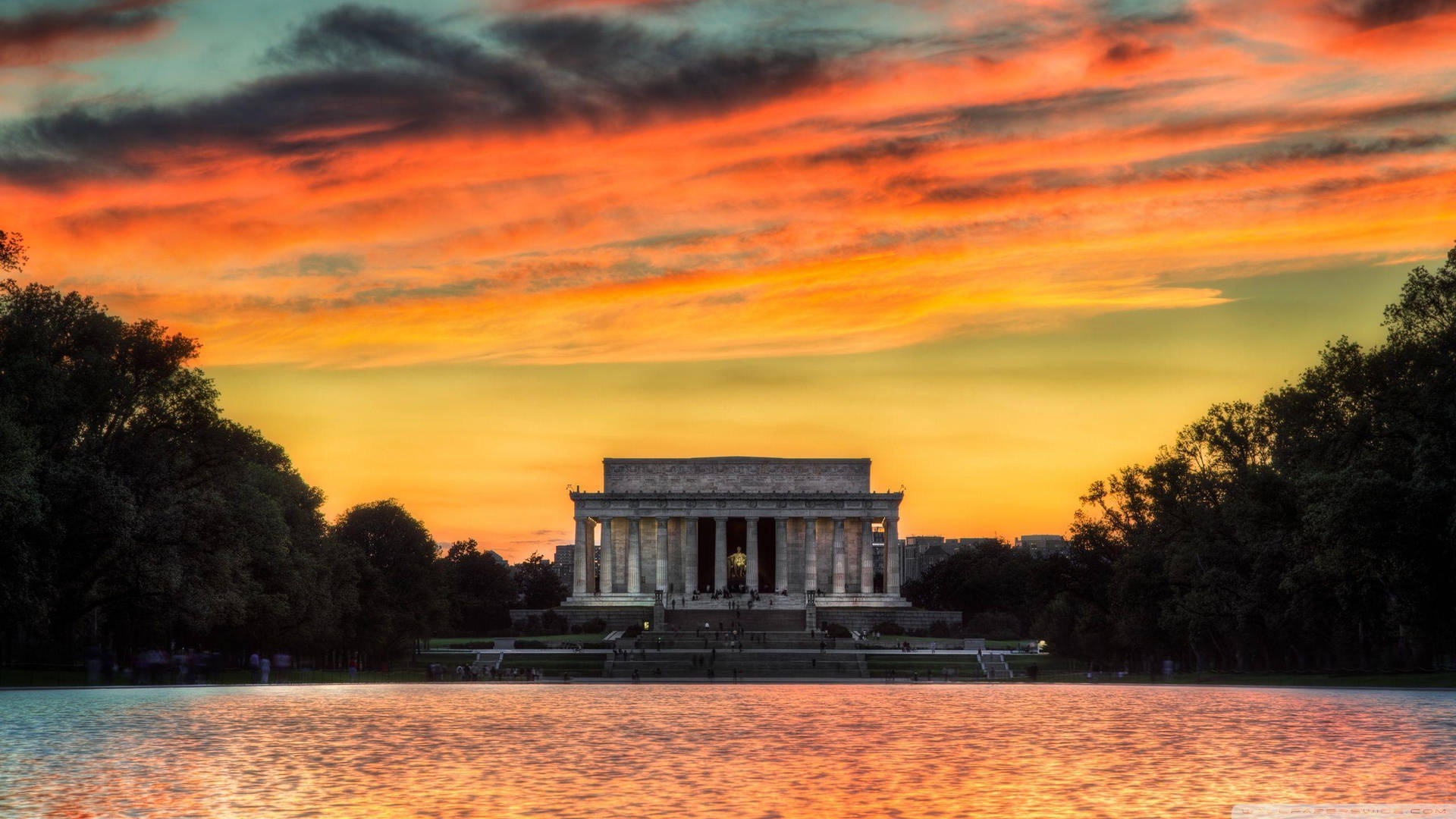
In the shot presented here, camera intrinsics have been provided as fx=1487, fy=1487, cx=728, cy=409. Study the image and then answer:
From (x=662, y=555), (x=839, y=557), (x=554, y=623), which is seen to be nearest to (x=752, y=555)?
(x=839, y=557)

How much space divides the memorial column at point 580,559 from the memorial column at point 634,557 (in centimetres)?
409

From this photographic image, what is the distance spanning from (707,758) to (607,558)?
379 ft

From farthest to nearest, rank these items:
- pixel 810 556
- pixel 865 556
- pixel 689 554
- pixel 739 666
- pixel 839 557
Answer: pixel 865 556 → pixel 689 554 → pixel 839 557 → pixel 810 556 → pixel 739 666

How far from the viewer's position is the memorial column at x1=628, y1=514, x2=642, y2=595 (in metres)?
136

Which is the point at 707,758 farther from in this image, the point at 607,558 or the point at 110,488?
the point at 607,558

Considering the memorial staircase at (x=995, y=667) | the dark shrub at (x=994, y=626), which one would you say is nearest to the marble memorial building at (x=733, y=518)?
the dark shrub at (x=994, y=626)

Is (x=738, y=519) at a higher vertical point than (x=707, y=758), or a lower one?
higher

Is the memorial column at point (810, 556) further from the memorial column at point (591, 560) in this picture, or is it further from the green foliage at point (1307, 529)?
the green foliage at point (1307, 529)

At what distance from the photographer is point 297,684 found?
61.6m

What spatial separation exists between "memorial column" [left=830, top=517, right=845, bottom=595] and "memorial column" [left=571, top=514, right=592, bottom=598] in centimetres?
2290

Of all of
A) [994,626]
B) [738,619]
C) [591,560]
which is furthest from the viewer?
[591,560]

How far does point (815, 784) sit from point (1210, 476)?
58.8 m

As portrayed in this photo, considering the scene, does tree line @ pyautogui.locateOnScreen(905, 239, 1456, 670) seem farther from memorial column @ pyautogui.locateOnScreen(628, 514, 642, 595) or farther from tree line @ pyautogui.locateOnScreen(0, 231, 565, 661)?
memorial column @ pyautogui.locateOnScreen(628, 514, 642, 595)

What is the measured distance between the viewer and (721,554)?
5394 inches
